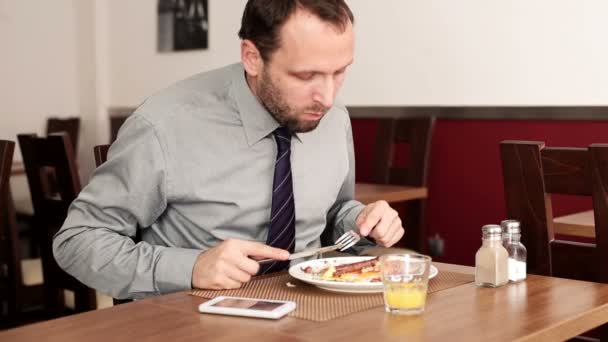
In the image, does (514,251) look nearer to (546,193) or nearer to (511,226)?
(511,226)

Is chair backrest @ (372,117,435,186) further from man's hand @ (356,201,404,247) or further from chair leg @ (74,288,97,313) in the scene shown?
man's hand @ (356,201,404,247)

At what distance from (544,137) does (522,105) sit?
164 millimetres

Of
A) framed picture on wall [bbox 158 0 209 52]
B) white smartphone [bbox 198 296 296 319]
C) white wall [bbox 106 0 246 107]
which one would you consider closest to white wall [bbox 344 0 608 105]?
white wall [bbox 106 0 246 107]

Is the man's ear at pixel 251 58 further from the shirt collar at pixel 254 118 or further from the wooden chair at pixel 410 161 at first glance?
the wooden chair at pixel 410 161

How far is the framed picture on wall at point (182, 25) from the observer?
16.2 ft

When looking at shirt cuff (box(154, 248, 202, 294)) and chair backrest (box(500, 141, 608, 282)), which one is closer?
shirt cuff (box(154, 248, 202, 294))

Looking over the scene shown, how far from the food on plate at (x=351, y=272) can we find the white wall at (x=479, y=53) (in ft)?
6.94

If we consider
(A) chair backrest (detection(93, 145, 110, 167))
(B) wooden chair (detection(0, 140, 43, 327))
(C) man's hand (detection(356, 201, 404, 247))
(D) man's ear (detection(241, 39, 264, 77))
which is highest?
(D) man's ear (detection(241, 39, 264, 77))

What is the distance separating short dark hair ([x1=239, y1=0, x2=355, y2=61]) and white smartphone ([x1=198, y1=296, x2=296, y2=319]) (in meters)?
0.60

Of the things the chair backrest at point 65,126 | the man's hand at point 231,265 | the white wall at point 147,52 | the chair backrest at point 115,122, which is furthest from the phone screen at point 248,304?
the chair backrest at point 65,126

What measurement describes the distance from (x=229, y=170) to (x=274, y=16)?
337 mm

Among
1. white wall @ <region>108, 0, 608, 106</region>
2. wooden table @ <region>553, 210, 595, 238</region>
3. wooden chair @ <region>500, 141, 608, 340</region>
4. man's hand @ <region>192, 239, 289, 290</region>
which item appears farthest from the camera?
white wall @ <region>108, 0, 608, 106</region>

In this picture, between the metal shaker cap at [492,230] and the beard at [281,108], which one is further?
the beard at [281,108]

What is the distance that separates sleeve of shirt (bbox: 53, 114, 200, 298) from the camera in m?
1.57
